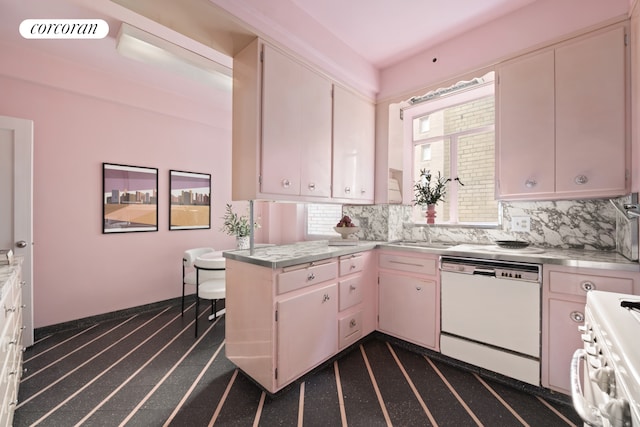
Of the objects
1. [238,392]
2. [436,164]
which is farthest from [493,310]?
[238,392]

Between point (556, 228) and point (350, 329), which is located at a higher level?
point (556, 228)

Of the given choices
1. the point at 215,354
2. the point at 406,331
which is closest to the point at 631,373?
the point at 406,331

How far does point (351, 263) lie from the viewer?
8.11ft

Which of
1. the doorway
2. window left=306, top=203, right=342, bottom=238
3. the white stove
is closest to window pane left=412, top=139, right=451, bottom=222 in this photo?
window left=306, top=203, right=342, bottom=238

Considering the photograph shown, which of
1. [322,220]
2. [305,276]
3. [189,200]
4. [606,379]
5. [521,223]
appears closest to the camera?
[606,379]

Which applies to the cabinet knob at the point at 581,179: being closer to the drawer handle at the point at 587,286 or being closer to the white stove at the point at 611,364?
the drawer handle at the point at 587,286

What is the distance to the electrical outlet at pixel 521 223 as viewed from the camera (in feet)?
8.35

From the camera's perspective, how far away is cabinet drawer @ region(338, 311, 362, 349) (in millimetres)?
2371

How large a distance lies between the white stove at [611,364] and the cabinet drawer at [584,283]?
2.52 ft

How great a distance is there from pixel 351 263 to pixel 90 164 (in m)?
3.10

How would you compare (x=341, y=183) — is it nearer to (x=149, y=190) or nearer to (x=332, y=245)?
(x=332, y=245)

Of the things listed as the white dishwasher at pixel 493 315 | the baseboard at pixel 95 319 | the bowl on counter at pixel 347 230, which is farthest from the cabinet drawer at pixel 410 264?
the baseboard at pixel 95 319

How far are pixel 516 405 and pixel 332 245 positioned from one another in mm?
1737

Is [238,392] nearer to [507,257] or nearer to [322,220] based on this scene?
[507,257]
